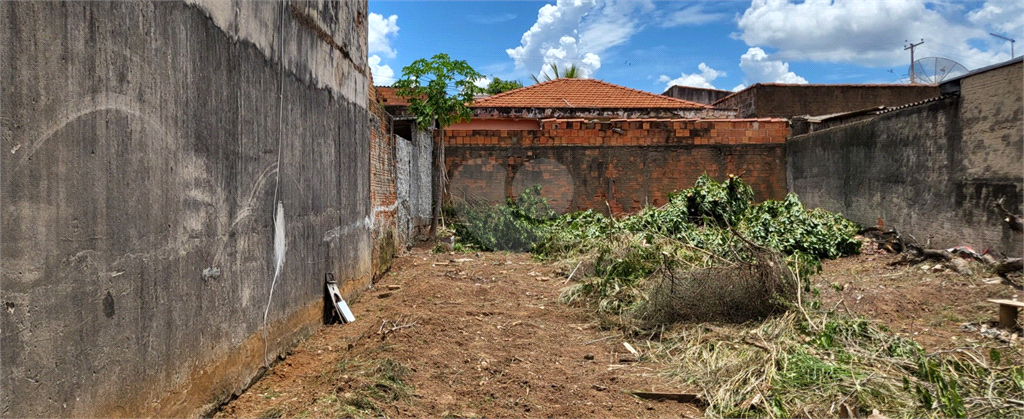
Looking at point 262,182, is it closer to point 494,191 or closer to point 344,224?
point 344,224

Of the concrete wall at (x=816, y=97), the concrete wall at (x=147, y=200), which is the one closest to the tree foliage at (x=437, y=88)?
the concrete wall at (x=147, y=200)

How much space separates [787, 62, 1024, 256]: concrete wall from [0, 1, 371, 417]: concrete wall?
27.8 ft

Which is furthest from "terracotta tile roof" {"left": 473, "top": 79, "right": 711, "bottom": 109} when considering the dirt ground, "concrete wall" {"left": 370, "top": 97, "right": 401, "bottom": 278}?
the dirt ground

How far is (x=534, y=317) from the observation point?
6422 mm

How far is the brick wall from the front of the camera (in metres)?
13.8

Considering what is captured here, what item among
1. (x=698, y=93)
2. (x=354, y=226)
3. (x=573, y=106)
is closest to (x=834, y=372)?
(x=354, y=226)

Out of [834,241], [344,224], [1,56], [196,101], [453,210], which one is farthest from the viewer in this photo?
[453,210]

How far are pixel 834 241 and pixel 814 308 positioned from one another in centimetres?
589

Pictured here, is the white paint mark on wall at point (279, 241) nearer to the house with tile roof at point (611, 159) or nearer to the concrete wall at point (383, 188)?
the concrete wall at point (383, 188)

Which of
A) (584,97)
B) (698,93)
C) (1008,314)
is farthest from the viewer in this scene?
(698,93)

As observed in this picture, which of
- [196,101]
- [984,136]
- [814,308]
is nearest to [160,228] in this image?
[196,101]

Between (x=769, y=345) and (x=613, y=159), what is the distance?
9.73m

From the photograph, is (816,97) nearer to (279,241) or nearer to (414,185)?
(414,185)

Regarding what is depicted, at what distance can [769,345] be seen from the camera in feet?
14.7
